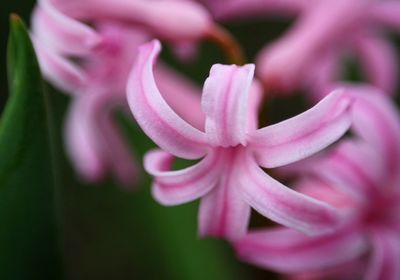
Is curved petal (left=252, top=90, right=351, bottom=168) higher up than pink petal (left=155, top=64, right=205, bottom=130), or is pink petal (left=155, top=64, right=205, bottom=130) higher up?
curved petal (left=252, top=90, right=351, bottom=168)

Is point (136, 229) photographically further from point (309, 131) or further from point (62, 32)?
point (309, 131)

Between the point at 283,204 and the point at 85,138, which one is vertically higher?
the point at 283,204

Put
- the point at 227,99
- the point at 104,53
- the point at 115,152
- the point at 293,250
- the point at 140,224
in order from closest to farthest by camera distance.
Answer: the point at 227,99 < the point at 293,250 < the point at 104,53 < the point at 115,152 < the point at 140,224

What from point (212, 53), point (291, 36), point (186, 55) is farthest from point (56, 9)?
point (212, 53)

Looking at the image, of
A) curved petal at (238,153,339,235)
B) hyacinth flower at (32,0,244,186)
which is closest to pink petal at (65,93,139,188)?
hyacinth flower at (32,0,244,186)

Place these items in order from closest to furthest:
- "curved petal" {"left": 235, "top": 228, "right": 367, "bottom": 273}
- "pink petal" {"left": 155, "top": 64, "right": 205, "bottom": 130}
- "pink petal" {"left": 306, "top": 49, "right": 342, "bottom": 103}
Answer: "curved petal" {"left": 235, "top": 228, "right": 367, "bottom": 273}, "pink petal" {"left": 155, "top": 64, "right": 205, "bottom": 130}, "pink petal" {"left": 306, "top": 49, "right": 342, "bottom": 103}

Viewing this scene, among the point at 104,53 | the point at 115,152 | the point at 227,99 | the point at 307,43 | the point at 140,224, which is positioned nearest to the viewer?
the point at 227,99

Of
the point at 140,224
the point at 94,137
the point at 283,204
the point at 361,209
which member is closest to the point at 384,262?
the point at 361,209

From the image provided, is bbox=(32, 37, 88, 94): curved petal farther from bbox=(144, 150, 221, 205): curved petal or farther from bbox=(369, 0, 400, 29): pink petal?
bbox=(369, 0, 400, 29): pink petal
